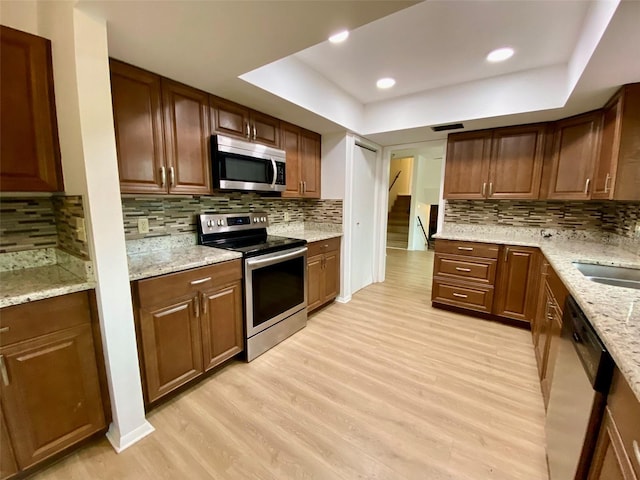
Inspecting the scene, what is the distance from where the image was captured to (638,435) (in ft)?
2.11

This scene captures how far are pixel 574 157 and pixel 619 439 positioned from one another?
2.68 m

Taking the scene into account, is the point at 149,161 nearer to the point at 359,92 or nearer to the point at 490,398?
the point at 359,92

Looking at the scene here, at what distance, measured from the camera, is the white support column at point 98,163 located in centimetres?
119

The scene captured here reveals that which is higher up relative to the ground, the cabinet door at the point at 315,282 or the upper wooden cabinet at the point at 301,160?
the upper wooden cabinet at the point at 301,160

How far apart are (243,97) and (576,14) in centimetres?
218

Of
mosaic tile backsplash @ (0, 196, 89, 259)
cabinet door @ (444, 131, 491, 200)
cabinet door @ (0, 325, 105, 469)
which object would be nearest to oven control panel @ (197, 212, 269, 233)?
mosaic tile backsplash @ (0, 196, 89, 259)

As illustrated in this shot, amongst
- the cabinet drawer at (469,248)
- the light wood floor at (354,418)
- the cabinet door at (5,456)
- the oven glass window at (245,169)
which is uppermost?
the oven glass window at (245,169)

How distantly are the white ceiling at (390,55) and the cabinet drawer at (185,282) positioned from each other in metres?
1.25

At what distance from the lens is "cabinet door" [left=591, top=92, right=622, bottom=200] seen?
1.97 meters

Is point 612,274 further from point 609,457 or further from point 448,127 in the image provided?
point 448,127

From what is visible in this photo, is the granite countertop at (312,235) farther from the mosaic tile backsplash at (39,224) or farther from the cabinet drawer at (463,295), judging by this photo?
the mosaic tile backsplash at (39,224)

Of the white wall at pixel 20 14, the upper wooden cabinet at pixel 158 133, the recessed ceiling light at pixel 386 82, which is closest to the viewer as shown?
the white wall at pixel 20 14

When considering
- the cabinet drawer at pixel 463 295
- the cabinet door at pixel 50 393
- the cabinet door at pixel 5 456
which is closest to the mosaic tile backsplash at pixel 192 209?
the cabinet door at pixel 50 393

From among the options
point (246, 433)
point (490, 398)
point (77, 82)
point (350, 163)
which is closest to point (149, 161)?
point (77, 82)
